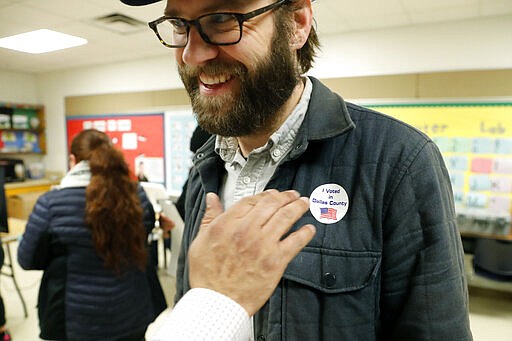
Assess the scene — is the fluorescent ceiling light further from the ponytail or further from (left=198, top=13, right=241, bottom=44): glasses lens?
(left=198, top=13, right=241, bottom=44): glasses lens

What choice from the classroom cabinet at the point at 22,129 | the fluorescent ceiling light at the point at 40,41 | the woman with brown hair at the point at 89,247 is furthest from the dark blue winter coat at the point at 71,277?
the classroom cabinet at the point at 22,129

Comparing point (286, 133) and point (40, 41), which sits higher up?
point (40, 41)

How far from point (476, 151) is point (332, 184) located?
375 cm

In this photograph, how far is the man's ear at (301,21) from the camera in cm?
96

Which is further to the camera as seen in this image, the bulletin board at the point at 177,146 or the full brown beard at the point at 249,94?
the bulletin board at the point at 177,146

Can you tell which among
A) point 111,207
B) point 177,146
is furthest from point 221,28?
point 177,146

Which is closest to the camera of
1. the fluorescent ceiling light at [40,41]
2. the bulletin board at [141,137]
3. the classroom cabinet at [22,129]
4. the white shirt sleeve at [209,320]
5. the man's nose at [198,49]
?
the white shirt sleeve at [209,320]

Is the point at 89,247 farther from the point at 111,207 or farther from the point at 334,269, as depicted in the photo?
the point at 334,269

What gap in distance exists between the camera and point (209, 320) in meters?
0.62

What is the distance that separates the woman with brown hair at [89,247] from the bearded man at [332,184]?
3.61 feet

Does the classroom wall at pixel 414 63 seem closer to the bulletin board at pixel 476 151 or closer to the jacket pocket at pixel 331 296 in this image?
the bulletin board at pixel 476 151

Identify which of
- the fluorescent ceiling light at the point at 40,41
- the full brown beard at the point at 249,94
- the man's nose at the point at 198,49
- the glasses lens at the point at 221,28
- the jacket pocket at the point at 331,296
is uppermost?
the fluorescent ceiling light at the point at 40,41

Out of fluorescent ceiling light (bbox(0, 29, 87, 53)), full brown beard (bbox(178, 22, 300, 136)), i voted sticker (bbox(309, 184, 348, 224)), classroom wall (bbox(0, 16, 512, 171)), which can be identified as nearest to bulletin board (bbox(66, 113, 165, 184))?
classroom wall (bbox(0, 16, 512, 171))

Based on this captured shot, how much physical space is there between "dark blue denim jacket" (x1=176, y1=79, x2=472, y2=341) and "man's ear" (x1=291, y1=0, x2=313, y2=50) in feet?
0.85
